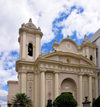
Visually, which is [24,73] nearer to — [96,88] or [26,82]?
[26,82]

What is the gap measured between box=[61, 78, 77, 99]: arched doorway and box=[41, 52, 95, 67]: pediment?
3.20m

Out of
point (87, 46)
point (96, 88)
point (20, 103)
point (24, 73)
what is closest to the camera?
point (20, 103)

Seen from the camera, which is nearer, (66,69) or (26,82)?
(26,82)

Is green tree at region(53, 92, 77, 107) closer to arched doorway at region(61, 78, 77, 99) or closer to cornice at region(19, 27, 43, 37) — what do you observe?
arched doorway at region(61, 78, 77, 99)

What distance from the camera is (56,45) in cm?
2828

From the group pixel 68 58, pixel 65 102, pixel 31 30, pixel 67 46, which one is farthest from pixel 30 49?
pixel 65 102

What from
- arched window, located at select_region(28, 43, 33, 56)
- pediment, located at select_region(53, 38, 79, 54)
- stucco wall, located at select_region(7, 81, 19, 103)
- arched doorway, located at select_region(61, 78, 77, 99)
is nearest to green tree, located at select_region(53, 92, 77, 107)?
arched doorway, located at select_region(61, 78, 77, 99)

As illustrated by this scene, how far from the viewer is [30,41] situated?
91.9 ft

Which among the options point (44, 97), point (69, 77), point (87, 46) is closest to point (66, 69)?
point (69, 77)

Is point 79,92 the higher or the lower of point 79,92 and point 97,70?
the lower

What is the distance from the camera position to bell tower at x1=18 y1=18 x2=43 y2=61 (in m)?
27.2

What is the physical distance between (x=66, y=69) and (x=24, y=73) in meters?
7.00

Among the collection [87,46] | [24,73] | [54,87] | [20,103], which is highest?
[87,46]

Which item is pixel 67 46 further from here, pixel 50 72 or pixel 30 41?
pixel 30 41
